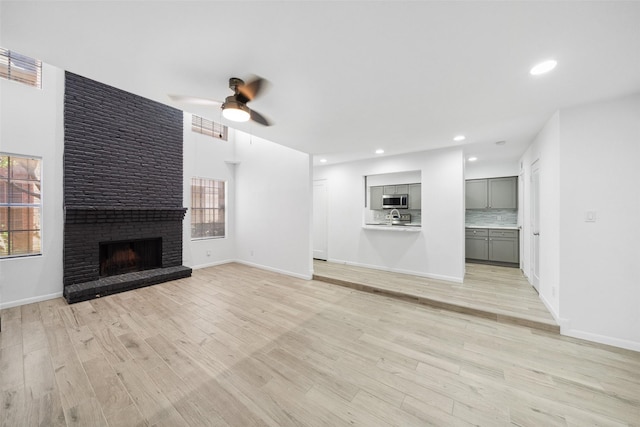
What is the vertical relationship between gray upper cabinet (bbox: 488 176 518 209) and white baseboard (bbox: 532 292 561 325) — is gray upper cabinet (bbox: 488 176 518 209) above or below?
above

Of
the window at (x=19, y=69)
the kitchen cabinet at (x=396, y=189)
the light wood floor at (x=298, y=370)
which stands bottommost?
the light wood floor at (x=298, y=370)

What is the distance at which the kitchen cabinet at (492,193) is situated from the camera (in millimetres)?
5750

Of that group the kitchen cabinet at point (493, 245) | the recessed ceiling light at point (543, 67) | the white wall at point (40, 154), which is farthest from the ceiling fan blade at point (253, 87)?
the kitchen cabinet at point (493, 245)

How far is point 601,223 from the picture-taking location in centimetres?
254

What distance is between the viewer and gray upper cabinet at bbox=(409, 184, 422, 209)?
18.3ft

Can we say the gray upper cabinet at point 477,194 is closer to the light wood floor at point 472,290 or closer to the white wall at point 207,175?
the light wood floor at point 472,290

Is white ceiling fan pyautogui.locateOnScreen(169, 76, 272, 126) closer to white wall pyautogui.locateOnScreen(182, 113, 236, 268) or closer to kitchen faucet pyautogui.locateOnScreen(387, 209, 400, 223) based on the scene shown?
white wall pyautogui.locateOnScreen(182, 113, 236, 268)

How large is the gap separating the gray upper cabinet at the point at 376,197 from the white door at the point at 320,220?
1.23 metres

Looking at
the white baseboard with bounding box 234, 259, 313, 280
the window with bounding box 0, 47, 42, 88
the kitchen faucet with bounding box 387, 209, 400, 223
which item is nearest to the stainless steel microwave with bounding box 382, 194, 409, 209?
the kitchen faucet with bounding box 387, 209, 400, 223

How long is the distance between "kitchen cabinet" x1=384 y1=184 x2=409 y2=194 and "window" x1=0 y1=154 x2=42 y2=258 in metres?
6.52

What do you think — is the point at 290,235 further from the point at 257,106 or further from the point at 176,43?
the point at 176,43

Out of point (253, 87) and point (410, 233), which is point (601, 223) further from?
point (253, 87)

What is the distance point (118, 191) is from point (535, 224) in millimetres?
7534

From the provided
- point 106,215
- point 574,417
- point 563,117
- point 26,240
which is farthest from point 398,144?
point 26,240
